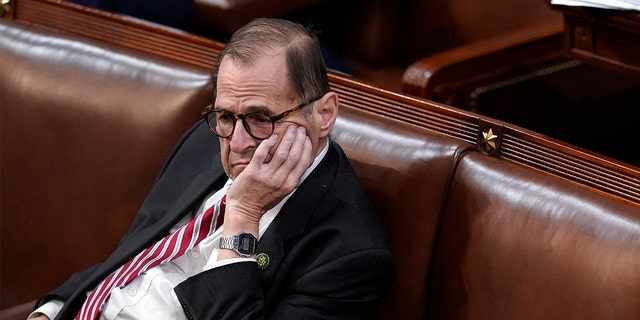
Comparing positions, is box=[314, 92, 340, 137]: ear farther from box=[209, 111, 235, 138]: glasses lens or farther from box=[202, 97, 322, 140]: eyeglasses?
box=[209, 111, 235, 138]: glasses lens

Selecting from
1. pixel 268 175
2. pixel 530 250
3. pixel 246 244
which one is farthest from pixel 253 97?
pixel 530 250

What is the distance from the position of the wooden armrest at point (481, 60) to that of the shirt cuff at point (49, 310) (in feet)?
3.32

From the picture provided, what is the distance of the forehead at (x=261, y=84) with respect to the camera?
172cm

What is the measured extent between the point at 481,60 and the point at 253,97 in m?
1.08

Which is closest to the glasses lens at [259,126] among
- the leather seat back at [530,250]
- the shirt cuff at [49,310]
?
the leather seat back at [530,250]

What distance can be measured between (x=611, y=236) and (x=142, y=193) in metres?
1.01

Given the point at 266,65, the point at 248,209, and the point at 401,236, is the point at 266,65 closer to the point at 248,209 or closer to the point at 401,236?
the point at 248,209

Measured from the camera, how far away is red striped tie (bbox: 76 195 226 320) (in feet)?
6.11

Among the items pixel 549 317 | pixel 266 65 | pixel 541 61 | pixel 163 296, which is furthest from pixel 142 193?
pixel 541 61

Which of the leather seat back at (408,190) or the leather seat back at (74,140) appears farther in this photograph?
the leather seat back at (74,140)

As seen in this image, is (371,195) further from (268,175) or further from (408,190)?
(268,175)

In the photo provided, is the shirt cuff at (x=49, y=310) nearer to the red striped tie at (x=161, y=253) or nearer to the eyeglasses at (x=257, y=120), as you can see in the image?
the red striped tie at (x=161, y=253)

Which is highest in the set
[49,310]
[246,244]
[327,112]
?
[327,112]

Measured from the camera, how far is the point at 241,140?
5.72 ft
